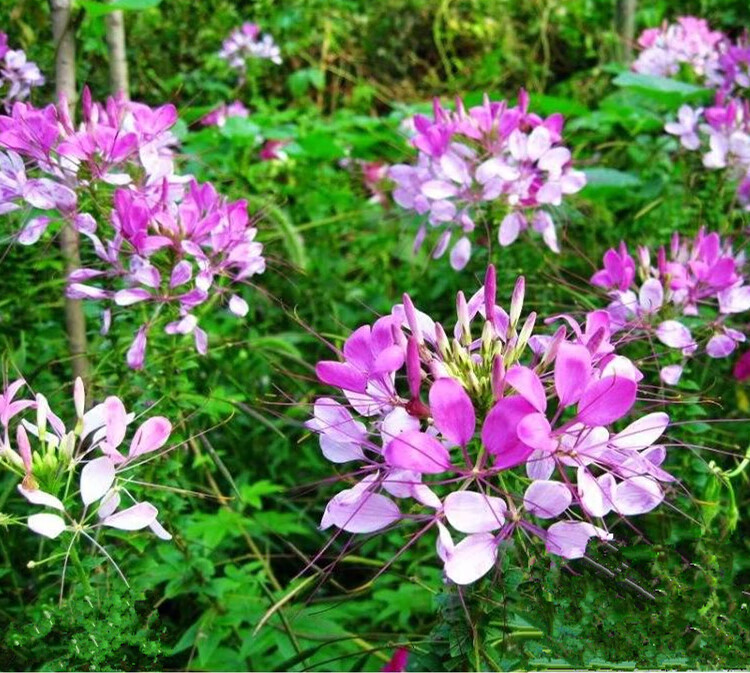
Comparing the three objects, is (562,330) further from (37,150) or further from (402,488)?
(37,150)

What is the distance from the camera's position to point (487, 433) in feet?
2.34

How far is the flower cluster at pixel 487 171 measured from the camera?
56.1 inches

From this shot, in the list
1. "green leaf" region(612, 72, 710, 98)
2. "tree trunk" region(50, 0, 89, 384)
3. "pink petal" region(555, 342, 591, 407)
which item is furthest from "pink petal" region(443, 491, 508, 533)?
"green leaf" region(612, 72, 710, 98)

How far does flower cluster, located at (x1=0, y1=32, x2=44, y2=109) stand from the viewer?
1.56 metres

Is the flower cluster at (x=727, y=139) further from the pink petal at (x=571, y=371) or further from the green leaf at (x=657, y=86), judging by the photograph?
the pink petal at (x=571, y=371)

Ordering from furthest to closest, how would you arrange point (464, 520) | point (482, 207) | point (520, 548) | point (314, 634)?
1. point (482, 207)
2. point (314, 634)
3. point (520, 548)
4. point (464, 520)

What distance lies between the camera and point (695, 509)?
121 cm

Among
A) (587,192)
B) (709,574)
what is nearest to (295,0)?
(587,192)

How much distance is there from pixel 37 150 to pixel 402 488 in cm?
77

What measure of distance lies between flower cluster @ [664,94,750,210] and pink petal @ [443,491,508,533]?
4.06 ft

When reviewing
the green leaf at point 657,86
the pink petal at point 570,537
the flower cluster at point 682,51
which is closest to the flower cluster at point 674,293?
the pink petal at point 570,537

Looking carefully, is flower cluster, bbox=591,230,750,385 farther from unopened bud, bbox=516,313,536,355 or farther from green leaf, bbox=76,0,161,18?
green leaf, bbox=76,0,161,18

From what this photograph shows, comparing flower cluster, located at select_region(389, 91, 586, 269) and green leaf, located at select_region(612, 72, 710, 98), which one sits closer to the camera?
flower cluster, located at select_region(389, 91, 586, 269)

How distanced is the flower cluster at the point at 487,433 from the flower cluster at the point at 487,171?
0.60 m
